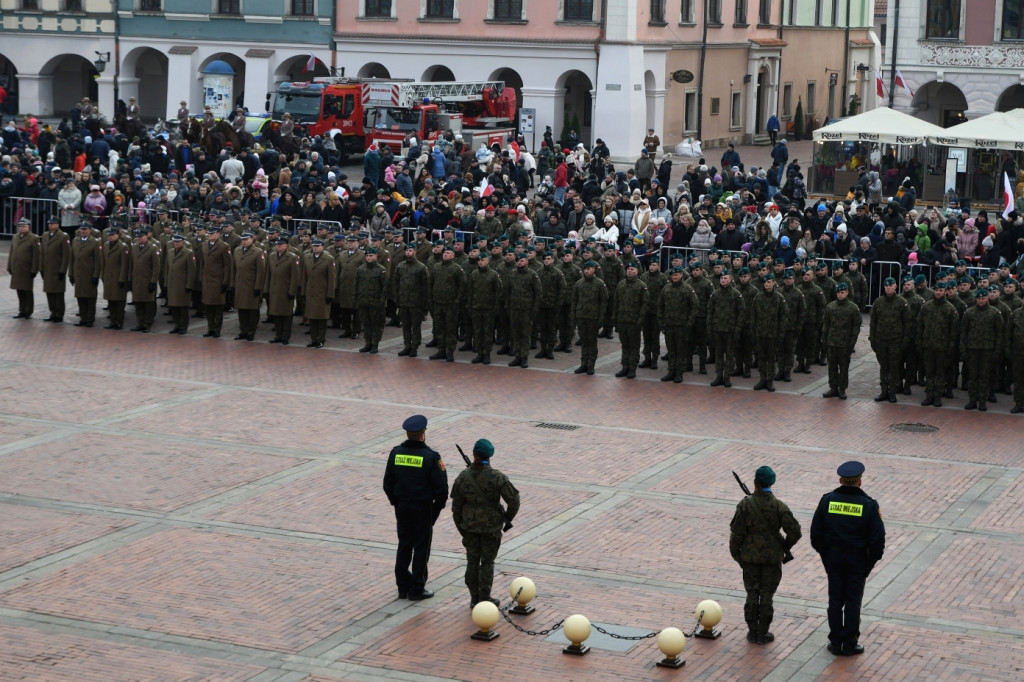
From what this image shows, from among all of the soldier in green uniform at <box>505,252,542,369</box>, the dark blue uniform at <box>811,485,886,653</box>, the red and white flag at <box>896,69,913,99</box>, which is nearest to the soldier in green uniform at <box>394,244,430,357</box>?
the soldier in green uniform at <box>505,252,542,369</box>

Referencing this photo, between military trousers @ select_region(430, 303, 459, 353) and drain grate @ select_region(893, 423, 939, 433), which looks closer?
drain grate @ select_region(893, 423, 939, 433)

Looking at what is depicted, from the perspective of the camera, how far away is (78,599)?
12.5 metres

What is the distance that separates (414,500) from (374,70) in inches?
1677

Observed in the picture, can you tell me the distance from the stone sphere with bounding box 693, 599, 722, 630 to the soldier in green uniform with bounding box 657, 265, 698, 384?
9747mm

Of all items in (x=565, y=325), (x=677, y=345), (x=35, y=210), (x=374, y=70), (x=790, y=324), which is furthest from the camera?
(x=374, y=70)

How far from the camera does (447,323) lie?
73.6 feet

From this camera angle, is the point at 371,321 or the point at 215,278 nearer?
the point at 371,321

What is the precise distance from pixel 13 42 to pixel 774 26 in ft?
87.4

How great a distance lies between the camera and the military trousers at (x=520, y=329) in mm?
22266

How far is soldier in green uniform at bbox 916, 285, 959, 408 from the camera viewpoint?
2012cm

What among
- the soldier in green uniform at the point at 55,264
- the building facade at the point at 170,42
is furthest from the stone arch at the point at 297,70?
the soldier in green uniform at the point at 55,264

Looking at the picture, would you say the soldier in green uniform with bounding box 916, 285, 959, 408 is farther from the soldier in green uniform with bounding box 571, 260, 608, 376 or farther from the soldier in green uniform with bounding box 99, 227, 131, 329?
the soldier in green uniform with bounding box 99, 227, 131, 329

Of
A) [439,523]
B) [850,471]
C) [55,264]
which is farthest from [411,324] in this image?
[850,471]

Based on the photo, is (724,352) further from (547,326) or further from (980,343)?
(980,343)
